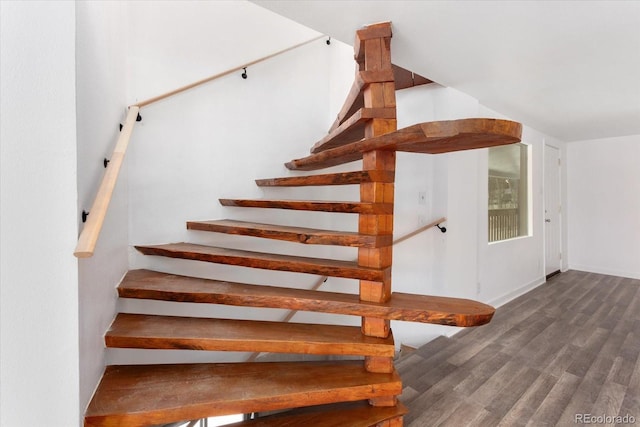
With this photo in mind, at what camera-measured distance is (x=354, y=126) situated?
1.87 m

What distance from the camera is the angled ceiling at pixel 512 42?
159 centimetres

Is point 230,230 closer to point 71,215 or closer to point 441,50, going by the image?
point 71,215

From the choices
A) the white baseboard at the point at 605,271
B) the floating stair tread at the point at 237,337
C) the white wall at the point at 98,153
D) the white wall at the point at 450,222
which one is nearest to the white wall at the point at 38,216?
the white wall at the point at 98,153

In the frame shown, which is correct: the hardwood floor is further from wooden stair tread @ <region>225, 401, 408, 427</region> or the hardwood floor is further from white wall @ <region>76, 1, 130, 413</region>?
white wall @ <region>76, 1, 130, 413</region>

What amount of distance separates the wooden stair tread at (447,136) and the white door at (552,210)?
4.21m

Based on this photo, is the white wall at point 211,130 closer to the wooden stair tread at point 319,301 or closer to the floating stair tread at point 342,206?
the wooden stair tread at point 319,301

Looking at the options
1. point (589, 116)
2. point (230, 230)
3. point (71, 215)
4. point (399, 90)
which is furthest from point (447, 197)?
point (71, 215)

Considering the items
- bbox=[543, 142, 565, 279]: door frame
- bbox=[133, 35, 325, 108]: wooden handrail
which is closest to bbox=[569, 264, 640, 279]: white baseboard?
bbox=[543, 142, 565, 279]: door frame

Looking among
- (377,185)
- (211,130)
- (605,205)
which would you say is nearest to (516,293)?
(605,205)

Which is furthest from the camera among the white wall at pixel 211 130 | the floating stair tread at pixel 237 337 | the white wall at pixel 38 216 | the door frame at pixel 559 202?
the door frame at pixel 559 202

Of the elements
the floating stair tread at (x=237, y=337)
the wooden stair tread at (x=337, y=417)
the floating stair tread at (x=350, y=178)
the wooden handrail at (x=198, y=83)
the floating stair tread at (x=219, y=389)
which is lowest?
the wooden stair tread at (x=337, y=417)

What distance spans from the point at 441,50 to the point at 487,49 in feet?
0.99

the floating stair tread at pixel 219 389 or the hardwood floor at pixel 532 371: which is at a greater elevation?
the floating stair tread at pixel 219 389

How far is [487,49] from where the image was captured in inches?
80.4
